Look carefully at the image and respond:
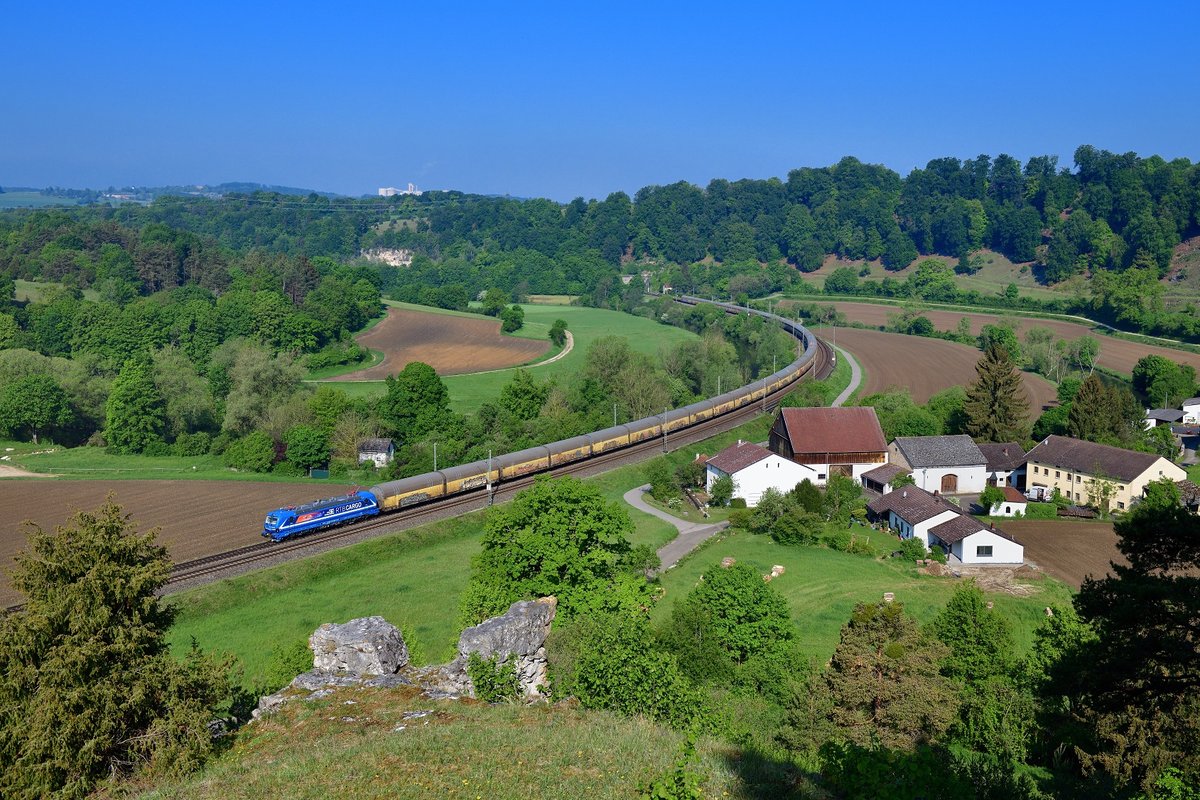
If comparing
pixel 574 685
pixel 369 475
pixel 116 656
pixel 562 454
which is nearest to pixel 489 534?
pixel 574 685

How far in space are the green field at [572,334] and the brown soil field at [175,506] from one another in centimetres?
2636

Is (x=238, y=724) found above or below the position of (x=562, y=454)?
above

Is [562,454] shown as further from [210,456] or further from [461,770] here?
[461,770]

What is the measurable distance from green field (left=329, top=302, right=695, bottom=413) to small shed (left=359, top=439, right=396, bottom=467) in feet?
53.5

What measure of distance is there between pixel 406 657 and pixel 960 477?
47.5 m

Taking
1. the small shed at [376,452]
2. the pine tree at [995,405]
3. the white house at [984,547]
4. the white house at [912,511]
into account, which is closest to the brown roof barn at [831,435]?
the white house at [912,511]

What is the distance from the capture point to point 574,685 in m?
24.1

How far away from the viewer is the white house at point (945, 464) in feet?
205

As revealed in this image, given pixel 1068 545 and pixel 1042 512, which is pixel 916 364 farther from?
pixel 1068 545

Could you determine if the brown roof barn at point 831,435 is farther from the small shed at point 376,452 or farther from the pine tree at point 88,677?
the pine tree at point 88,677

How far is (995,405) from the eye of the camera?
70.9m

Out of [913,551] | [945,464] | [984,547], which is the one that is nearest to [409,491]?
[913,551]

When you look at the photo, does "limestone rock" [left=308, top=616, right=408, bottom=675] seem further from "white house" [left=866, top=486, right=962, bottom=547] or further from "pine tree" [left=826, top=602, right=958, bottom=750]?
"white house" [left=866, top=486, right=962, bottom=547]

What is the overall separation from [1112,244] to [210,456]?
167646 mm
